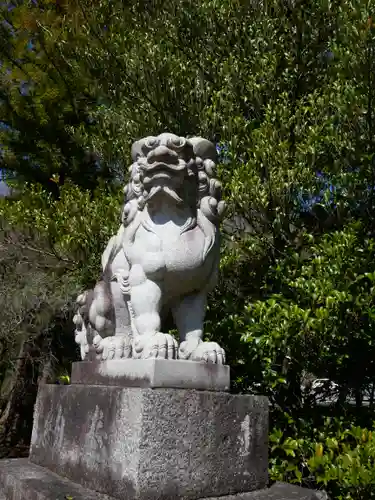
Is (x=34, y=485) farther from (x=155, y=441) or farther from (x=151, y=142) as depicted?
(x=151, y=142)

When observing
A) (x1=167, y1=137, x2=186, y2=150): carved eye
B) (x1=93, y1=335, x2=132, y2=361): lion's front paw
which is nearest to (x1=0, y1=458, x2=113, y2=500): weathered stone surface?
(x1=93, y1=335, x2=132, y2=361): lion's front paw

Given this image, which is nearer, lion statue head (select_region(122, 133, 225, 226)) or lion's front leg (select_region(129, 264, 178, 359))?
lion's front leg (select_region(129, 264, 178, 359))

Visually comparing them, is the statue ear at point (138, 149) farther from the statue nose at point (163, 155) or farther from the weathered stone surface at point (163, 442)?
the weathered stone surface at point (163, 442)

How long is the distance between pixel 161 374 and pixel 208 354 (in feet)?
1.15

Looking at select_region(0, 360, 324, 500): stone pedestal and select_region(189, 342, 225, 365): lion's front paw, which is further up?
select_region(189, 342, 225, 365): lion's front paw

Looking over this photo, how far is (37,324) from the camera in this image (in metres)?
7.66

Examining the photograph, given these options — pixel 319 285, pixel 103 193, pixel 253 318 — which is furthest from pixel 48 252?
pixel 319 285

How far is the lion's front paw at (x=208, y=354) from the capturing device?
284cm

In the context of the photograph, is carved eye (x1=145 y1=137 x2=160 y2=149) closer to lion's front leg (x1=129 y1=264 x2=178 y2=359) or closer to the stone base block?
lion's front leg (x1=129 y1=264 x2=178 y2=359)

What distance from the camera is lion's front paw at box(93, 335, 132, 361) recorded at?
2941 mm

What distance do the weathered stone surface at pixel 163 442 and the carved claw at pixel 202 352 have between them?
20 cm

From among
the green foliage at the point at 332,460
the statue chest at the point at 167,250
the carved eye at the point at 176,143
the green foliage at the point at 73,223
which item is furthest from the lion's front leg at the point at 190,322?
the green foliage at the point at 73,223

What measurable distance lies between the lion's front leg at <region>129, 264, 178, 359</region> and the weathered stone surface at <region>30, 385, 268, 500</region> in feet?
0.71

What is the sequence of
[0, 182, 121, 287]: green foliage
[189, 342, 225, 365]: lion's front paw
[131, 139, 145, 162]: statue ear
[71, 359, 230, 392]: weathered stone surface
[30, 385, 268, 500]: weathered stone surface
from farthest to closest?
[0, 182, 121, 287]: green foliage < [131, 139, 145, 162]: statue ear < [189, 342, 225, 365]: lion's front paw < [71, 359, 230, 392]: weathered stone surface < [30, 385, 268, 500]: weathered stone surface
